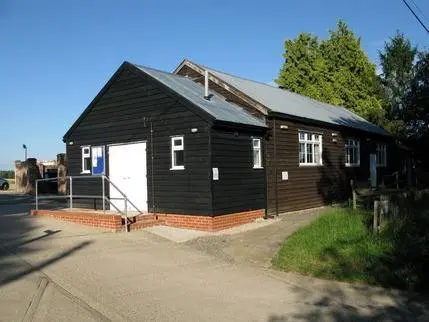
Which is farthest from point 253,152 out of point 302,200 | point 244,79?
point 244,79

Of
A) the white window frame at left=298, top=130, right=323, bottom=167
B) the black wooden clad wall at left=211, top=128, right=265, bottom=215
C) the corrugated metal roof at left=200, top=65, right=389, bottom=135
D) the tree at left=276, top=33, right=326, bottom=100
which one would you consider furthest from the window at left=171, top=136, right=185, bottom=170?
the tree at left=276, top=33, right=326, bottom=100

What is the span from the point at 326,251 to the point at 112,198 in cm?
865

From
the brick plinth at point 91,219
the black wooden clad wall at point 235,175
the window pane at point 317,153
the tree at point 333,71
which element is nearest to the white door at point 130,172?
the brick plinth at point 91,219

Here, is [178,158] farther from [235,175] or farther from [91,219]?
[91,219]

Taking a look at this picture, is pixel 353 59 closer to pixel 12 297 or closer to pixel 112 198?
pixel 112 198

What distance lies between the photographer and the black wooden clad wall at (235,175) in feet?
49.9

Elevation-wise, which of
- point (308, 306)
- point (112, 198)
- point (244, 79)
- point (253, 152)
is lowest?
point (308, 306)

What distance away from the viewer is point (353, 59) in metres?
44.3

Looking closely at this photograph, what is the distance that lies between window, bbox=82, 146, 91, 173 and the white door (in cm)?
130

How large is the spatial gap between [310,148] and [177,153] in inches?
258

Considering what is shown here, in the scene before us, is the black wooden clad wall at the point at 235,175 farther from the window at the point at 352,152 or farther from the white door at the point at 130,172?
the window at the point at 352,152

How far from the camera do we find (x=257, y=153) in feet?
57.1

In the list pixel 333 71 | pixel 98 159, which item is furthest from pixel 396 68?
pixel 98 159

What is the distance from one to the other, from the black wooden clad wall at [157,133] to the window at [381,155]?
15.1 m
